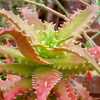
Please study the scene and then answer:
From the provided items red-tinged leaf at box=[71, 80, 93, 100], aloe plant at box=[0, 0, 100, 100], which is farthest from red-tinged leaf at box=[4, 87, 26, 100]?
red-tinged leaf at box=[71, 80, 93, 100]

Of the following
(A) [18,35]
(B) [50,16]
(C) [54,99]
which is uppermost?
(B) [50,16]

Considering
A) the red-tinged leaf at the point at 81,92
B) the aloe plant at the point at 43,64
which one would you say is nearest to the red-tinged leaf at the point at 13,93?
the aloe plant at the point at 43,64

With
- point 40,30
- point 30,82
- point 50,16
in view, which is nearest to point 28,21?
point 40,30

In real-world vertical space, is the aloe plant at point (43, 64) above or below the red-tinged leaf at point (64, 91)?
above

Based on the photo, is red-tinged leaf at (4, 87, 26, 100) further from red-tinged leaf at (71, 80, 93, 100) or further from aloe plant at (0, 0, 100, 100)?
red-tinged leaf at (71, 80, 93, 100)

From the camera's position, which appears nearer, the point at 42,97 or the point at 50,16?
the point at 42,97

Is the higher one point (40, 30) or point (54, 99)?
point (40, 30)

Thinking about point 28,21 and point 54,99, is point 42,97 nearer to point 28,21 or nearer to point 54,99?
point 54,99

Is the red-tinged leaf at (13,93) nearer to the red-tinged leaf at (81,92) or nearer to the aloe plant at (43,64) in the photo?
the aloe plant at (43,64)
